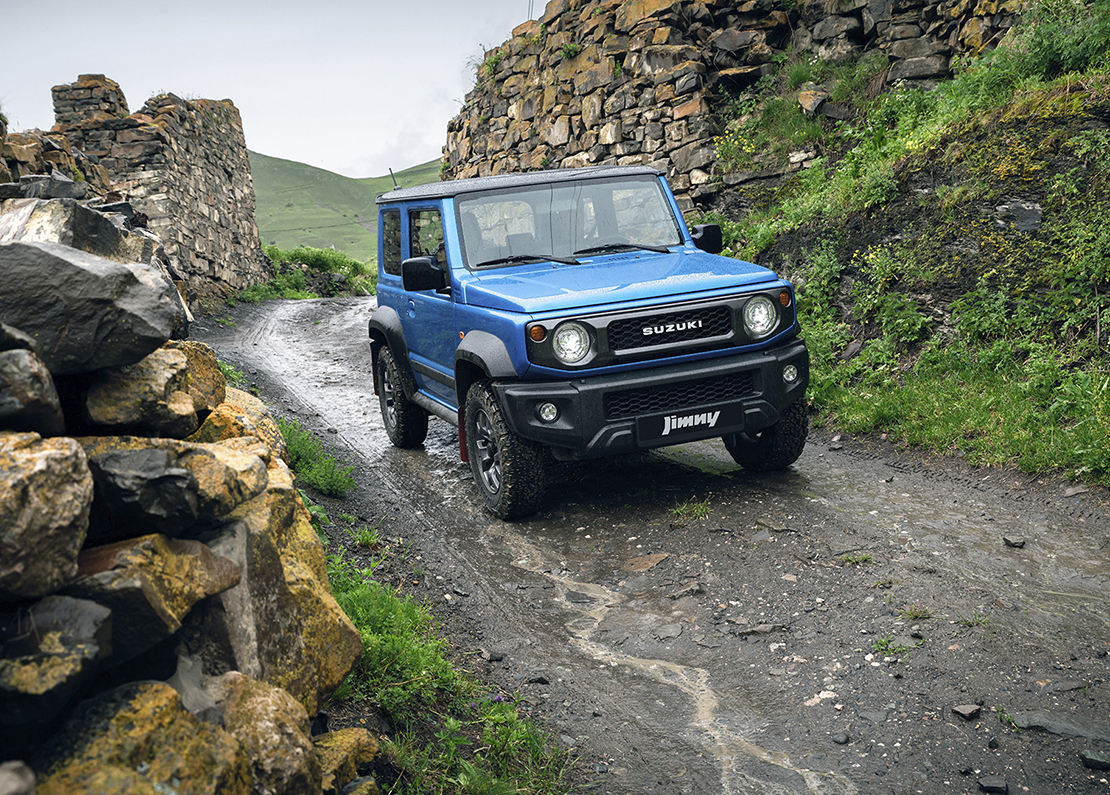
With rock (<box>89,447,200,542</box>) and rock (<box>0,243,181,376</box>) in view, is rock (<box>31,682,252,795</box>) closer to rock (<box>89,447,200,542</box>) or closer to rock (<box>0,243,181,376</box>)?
rock (<box>89,447,200,542</box>)

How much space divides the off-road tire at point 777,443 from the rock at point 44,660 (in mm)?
4474

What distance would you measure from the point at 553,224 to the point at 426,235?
1089mm

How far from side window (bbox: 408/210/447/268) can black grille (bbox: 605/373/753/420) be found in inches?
75.9

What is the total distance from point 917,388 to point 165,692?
6122 millimetres

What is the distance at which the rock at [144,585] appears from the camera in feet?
6.19

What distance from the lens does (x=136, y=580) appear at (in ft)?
6.23

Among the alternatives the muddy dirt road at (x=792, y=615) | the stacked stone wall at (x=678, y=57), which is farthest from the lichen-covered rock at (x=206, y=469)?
the stacked stone wall at (x=678, y=57)

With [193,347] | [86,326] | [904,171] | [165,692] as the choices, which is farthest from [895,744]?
[904,171]

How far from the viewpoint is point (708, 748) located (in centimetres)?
299

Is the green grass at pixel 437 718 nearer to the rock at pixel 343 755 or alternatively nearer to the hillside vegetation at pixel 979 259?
the rock at pixel 343 755

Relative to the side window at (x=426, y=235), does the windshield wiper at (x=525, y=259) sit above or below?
below

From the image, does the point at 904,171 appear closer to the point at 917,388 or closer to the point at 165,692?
the point at 917,388

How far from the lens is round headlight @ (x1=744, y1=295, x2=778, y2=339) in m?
5.16

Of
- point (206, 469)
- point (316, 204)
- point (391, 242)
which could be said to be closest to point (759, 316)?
point (391, 242)
